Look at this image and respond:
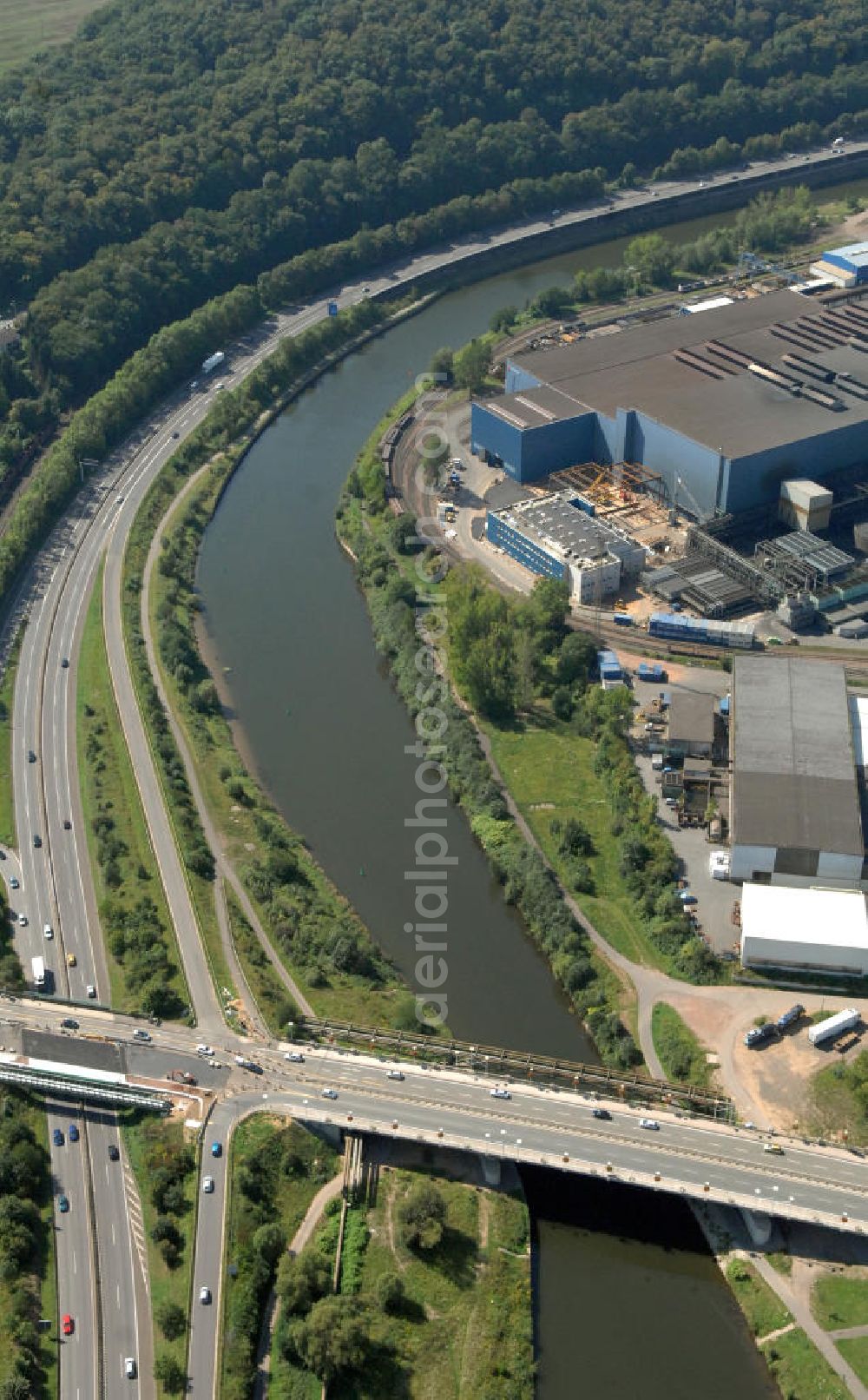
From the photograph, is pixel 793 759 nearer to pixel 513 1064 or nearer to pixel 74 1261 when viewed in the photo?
pixel 513 1064

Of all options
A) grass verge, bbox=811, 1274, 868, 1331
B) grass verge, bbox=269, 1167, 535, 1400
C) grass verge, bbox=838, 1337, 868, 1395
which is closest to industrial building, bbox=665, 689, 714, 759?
grass verge, bbox=269, 1167, 535, 1400

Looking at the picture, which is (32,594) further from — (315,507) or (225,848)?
(225,848)

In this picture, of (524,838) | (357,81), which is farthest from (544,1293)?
(357,81)

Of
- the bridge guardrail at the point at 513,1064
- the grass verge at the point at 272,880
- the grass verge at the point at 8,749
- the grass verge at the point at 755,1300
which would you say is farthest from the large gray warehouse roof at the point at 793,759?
the grass verge at the point at 8,749

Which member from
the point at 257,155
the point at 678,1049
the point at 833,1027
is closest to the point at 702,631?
the point at 833,1027

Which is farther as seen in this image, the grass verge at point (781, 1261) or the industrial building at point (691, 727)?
the industrial building at point (691, 727)

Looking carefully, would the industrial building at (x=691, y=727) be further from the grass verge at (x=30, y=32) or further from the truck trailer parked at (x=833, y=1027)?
the grass verge at (x=30, y=32)

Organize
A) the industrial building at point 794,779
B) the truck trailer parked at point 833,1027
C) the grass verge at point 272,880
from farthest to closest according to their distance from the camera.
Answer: the industrial building at point 794,779 < the grass verge at point 272,880 < the truck trailer parked at point 833,1027

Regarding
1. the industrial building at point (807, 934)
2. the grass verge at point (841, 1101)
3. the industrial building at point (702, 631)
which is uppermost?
the industrial building at point (702, 631)

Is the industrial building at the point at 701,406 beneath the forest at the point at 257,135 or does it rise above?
beneath
